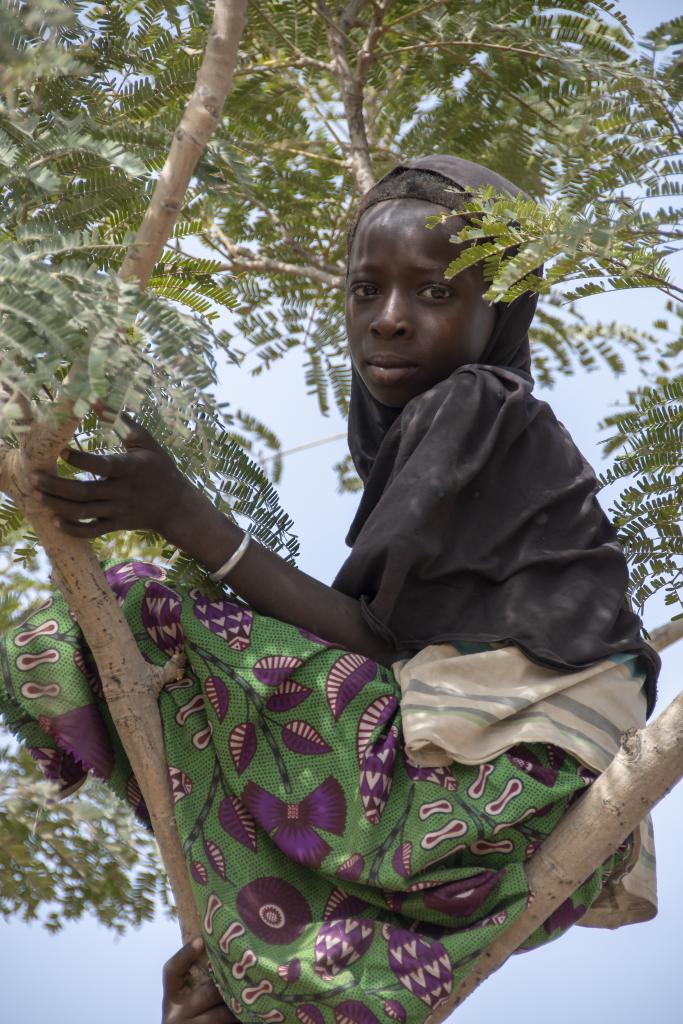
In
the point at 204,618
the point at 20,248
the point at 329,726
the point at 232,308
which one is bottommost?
the point at 329,726

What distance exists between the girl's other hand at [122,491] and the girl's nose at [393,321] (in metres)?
0.75

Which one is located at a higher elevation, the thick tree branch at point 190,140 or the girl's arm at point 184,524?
the thick tree branch at point 190,140

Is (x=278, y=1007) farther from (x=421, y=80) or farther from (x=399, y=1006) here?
(x=421, y=80)

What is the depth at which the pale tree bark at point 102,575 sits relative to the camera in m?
2.80

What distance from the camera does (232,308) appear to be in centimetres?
401

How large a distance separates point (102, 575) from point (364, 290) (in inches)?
42.2

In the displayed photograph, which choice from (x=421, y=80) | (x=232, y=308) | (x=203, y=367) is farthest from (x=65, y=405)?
(x=421, y=80)

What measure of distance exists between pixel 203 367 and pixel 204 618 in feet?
2.18

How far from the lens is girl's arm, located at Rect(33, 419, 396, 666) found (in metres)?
2.80

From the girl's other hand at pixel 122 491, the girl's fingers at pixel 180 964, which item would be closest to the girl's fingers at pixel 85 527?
the girl's other hand at pixel 122 491

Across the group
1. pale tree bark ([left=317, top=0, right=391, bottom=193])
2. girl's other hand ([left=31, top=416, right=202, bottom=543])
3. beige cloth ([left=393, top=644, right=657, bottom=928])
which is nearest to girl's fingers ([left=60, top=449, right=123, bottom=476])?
girl's other hand ([left=31, top=416, right=202, bottom=543])

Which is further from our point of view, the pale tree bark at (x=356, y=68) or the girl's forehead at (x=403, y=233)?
the pale tree bark at (x=356, y=68)

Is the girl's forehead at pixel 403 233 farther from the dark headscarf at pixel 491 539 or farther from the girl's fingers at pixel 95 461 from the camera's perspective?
the girl's fingers at pixel 95 461

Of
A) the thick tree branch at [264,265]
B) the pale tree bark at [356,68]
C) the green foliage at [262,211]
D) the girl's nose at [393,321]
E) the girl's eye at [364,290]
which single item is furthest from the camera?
the thick tree branch at [264,265]
